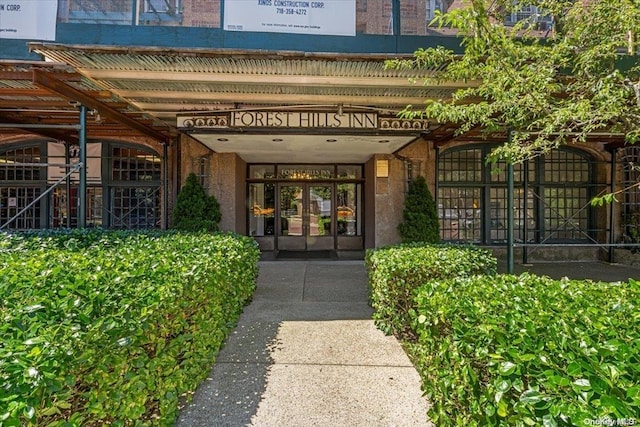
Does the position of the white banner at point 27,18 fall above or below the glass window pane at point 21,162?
above

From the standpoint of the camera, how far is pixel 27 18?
306 inches

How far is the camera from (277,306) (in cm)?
523

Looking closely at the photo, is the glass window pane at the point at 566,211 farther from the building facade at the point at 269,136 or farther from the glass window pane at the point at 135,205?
the glass window pane at the point at 135,205

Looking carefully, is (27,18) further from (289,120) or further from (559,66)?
(559,66)

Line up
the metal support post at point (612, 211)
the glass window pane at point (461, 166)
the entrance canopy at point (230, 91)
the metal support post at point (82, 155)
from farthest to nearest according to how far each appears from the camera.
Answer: the glass window pane at point (461, 166)
the metal support post at point (612, 211)
the metal support post at point (82, 155)
the entrance canopy at point (230, 91)

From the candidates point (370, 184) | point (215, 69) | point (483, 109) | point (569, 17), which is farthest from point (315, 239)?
point (569, 17)

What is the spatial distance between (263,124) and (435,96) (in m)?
3.09

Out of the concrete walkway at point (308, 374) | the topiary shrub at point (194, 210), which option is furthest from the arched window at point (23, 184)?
the concrete walkway at point (308, 374)

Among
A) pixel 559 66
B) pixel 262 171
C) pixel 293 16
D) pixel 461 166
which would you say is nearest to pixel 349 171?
pixel 262 171

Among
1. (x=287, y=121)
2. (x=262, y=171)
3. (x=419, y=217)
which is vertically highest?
(x=287, y=121)

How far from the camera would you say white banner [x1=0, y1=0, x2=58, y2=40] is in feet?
25.3

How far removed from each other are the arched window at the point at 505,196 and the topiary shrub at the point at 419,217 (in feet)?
3.89

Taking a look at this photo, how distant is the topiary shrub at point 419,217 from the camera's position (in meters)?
8.39

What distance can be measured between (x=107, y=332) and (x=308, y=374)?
2.05 meters
